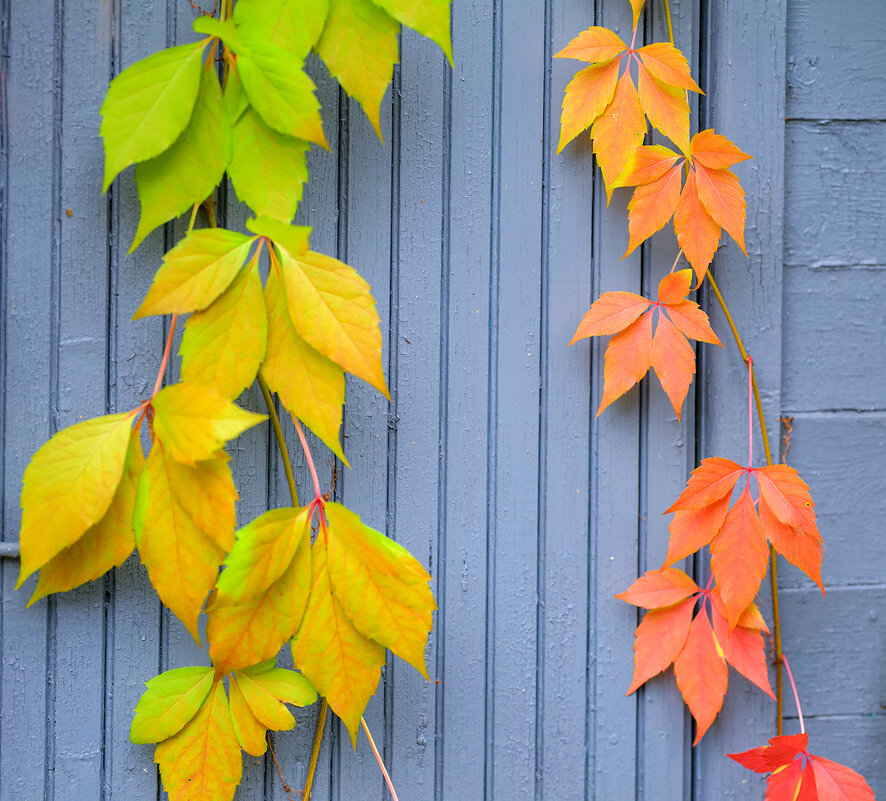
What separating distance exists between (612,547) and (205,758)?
0.55 meters

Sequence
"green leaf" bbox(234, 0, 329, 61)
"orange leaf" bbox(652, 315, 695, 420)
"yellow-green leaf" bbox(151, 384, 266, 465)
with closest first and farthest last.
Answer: "yellow-green leaf" bbox(151, 384, 266, 465) < "green leaf" bbox(234, 0, 329, 61) < "orange leaf" bbox(652, 315, 695, 420)

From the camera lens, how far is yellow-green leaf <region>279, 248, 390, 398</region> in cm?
67

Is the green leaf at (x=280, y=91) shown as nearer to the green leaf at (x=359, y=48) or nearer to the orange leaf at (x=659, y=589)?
the green leaf at (x=359, y=48)

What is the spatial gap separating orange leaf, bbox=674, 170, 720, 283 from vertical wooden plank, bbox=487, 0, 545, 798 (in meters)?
0.18

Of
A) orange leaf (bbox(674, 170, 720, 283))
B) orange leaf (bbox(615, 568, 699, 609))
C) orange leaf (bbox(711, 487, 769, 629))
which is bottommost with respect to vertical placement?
orange leaf (bbox(615, 568, 699, 609))

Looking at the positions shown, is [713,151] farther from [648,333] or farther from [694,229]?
[648,333]

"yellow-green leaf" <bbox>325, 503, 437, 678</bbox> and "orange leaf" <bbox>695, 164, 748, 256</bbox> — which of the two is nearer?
"yellow-green leaf" <bbox>325, 503, 437, 678</bbox>

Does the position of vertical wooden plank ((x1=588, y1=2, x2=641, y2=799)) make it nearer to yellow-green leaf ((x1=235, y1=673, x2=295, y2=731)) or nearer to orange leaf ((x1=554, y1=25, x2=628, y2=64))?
orange leaf ((x1=554, y1=25, x2=628, y2=64))

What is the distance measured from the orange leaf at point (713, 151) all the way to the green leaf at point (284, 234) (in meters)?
0.49

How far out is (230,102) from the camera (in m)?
0.74

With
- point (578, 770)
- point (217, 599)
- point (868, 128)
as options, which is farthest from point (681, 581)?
point (868, 128)

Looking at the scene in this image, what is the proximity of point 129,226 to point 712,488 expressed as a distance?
764 mm

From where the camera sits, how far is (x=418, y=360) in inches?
34.3

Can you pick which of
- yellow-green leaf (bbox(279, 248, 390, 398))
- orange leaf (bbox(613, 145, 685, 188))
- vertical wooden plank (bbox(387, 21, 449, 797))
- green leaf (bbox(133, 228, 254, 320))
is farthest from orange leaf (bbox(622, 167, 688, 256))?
green leaf (bbox(133, 228, 254, 320))
